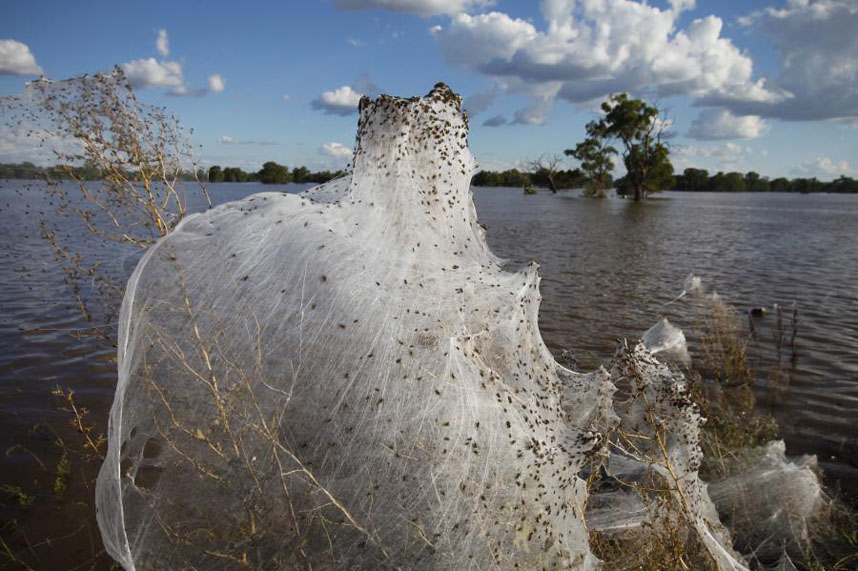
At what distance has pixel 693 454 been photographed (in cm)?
425

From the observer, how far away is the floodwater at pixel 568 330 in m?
4.41

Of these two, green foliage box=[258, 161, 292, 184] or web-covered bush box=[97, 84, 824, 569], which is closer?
web-covered bush box=[97, 84, 824, 569]

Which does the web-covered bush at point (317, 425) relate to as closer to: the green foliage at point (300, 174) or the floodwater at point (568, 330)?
the floodwater at point (568, 330)

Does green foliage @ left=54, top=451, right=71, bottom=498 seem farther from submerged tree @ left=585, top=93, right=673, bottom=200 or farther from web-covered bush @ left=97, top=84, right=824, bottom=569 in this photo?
submerged tree @ left=585, top=93, right=673, bottom=200

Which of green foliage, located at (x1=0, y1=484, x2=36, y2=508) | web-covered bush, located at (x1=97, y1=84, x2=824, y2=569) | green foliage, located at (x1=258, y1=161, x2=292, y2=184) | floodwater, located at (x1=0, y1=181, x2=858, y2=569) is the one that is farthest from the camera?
green foliage, located at (x1=258, y1=161, x2=292, y2=184)

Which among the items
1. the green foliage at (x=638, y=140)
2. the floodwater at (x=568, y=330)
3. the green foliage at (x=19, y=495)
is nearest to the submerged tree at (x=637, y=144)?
the green foliage at (x=638, y=140)

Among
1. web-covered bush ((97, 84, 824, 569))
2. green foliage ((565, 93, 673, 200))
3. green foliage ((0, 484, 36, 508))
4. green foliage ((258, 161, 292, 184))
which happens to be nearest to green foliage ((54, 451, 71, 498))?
green foliage ((0, 484, 36, 508))

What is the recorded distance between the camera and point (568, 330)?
30.0 feet

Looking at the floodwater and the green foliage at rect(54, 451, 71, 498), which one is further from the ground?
the floodwater

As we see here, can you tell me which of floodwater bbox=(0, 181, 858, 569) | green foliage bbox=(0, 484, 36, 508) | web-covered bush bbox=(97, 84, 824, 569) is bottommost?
green foliage bbox=(0, 484, 36, 508)

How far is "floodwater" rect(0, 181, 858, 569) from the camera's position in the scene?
14.5 ft

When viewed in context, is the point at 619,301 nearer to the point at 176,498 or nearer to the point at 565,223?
the point at 176,498

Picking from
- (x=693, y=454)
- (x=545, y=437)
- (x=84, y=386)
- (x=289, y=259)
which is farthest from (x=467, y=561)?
(x=84, y=386)

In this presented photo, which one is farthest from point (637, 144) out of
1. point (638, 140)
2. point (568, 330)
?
point (568, 330)
